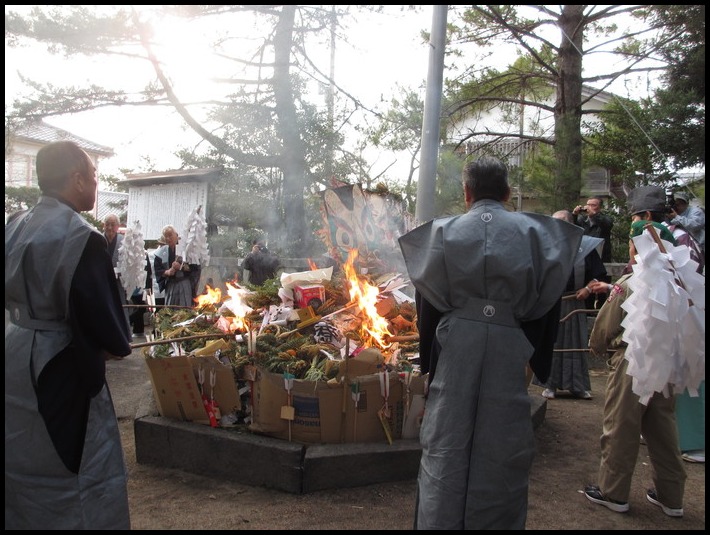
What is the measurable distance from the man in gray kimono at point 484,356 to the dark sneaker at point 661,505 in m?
1.76

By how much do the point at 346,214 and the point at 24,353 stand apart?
5.20 meters

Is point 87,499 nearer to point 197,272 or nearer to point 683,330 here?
point 683,330

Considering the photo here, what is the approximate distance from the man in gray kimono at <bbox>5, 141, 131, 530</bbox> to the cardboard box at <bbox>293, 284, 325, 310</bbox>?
125 inches

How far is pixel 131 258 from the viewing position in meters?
8.45

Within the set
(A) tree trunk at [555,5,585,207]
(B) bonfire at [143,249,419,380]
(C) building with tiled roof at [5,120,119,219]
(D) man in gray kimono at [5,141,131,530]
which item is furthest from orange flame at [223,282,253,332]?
(A) tree trunk at [555,5,585,207]

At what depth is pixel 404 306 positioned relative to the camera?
6.05 metres

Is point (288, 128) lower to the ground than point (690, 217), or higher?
higher

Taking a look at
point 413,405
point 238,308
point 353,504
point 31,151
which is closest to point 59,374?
point 353,504

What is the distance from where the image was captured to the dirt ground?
3.55 meters

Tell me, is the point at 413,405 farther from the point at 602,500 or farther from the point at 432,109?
the point at 432,109

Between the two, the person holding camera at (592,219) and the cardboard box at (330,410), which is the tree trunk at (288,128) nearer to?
the person holding camera at (592,219)

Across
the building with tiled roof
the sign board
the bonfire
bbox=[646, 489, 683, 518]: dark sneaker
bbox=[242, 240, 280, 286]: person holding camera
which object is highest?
the building with tiled roof

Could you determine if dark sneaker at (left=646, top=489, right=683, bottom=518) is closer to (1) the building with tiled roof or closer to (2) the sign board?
(1) the building with tiled roof

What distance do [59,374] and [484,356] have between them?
2070 millimetres
